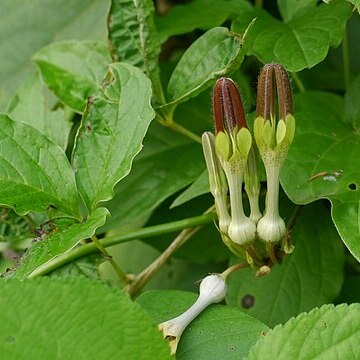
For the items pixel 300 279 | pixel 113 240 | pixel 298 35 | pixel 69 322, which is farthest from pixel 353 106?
pixel 69 322

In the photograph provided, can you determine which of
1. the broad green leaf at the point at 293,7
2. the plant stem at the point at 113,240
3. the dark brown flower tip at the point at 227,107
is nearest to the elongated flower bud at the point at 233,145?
the dark brown flower tip at the point at 227,107

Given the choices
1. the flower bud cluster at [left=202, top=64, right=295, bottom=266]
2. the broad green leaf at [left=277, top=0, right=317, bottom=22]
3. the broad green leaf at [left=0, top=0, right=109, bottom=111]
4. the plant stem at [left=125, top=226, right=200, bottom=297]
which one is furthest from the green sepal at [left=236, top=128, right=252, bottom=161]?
the broad green leaf at [left=0, top=0, right=109, bottom=111]

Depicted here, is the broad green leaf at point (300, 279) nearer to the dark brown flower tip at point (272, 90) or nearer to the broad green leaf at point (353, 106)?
the broad green leaf at point (353, 106)

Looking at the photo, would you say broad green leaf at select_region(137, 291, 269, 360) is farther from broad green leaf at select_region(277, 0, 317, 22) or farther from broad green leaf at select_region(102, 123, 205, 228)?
broad green leaf at select_region(277, 0, 317, 22)

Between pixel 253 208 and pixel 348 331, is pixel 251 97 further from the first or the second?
pixel 348 331

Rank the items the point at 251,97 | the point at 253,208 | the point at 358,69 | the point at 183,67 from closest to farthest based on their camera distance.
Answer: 1. the point at 253,208
2. the point at 183,67
3. the point at 251,97
4. the point at 358,69

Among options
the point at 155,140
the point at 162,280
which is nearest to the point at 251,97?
the point at 155,140
